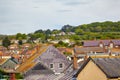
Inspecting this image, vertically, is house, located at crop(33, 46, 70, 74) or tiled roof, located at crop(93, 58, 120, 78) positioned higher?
tiled roof, located at crop(93, 58, 120, 78)

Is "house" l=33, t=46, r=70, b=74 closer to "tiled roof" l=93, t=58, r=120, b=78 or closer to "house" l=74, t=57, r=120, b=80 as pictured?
"house" l=74, t=57, r=120, b=80

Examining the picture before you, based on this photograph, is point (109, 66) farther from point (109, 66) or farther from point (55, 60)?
point (55, 60)

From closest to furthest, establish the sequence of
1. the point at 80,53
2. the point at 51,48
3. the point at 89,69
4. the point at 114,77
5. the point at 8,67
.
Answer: the point at 114,77 → the point at 89,69 → the point at 51,48 → the point at 8,67 → the point at 80,53

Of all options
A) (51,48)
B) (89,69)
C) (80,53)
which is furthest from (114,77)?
(80,53)

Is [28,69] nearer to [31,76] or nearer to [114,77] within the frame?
[31,76]

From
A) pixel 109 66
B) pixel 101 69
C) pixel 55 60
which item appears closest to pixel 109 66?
pixel 109 66

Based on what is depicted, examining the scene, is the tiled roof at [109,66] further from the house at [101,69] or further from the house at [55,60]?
the house at [55,60]

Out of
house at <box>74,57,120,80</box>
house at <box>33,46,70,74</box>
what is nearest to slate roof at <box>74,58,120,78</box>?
house at <box>74,57,120,80</box>
